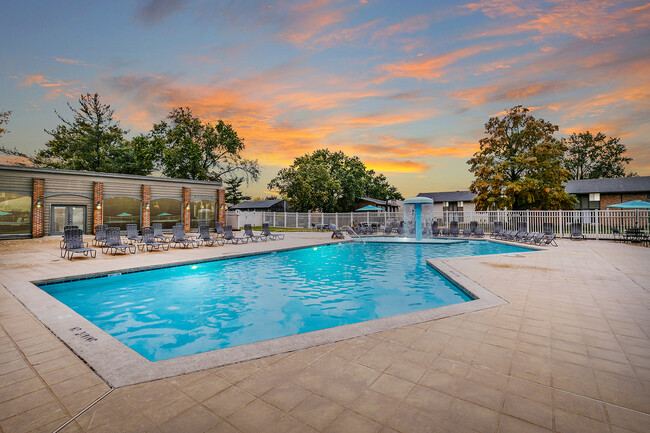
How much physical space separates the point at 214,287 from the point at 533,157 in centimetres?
2467

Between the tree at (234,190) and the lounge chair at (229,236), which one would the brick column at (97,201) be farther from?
the tree at (234,190)

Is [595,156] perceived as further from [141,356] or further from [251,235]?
[141,356]

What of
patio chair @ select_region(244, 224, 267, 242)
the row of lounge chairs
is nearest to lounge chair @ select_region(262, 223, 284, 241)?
the row of lounge chairs

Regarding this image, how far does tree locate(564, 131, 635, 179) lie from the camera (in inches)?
1676

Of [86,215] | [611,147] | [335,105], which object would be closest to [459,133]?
[335,105]

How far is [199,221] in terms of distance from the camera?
24219 millimetres

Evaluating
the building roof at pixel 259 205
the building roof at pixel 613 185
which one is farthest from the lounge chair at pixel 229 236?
the building roof at pixel 613 185

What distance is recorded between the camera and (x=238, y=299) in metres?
6.70

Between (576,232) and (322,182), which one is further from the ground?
(322,182)

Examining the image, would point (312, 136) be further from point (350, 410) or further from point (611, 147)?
point (611, 147)

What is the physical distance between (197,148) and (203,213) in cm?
1272

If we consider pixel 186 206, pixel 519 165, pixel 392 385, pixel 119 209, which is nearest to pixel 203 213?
pixel 186 206

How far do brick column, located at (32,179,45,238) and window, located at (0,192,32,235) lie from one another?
0.31 m

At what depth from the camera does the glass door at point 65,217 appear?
18.0 m
